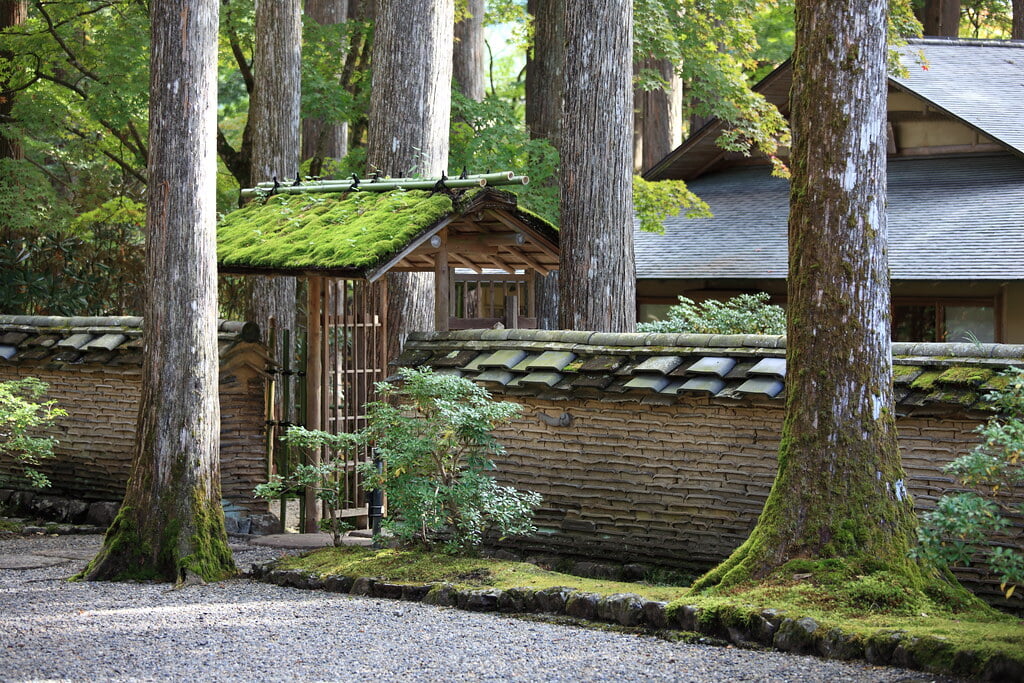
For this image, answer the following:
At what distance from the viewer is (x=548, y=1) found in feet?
51.8

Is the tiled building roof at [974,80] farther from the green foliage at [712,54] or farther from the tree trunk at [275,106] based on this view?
the tree trunk at [275,106]

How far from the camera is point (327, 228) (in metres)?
10.1

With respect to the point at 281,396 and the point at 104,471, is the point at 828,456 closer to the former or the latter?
the point at 281,396

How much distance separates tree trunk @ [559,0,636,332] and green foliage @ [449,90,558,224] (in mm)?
3070

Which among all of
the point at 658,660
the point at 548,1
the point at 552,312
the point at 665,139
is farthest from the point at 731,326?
the point at 665,139

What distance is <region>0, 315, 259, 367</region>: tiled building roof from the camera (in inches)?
435

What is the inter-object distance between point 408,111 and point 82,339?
411cm

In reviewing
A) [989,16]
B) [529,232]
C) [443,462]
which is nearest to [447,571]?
[443,462]

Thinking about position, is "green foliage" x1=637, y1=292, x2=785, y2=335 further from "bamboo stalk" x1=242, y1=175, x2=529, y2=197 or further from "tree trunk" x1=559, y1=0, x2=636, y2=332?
"bamboo stalk" x1=242, y1=175, x2=529, y2=197

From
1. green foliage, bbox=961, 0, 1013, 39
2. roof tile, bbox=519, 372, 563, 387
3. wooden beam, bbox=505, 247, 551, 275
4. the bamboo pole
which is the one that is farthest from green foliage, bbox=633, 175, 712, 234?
green foliage, bbox=961, 0, 1013, 39

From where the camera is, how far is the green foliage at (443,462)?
7.82 meters

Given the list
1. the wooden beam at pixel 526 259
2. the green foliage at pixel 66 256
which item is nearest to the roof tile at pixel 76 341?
the green foliage at pixel 66 256

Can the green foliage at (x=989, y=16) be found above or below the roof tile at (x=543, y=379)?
above

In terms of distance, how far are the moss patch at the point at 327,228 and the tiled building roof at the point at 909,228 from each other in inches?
282
